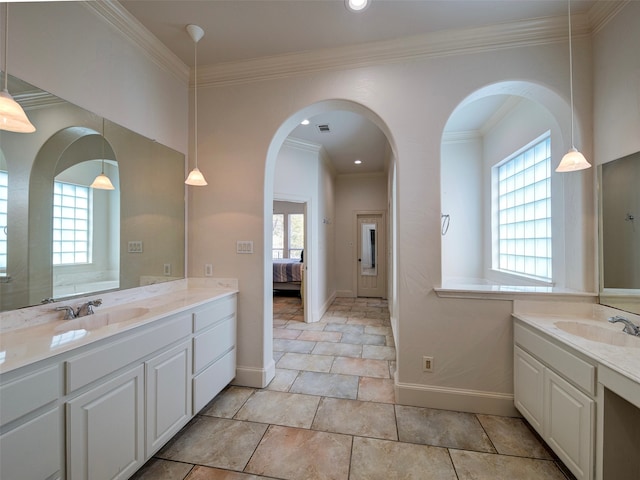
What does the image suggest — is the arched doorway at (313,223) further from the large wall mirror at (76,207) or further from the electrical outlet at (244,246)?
the large wall mirror at (76,207)

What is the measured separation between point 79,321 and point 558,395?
2.91 metres

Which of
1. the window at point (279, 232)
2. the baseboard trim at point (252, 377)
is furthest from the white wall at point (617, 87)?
the window at point (279, 232)

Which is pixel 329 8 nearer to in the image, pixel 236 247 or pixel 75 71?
pixel 75 71

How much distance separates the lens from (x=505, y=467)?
5.35 feet

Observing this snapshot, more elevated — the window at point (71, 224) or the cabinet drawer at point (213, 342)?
the window at point (71, 224)

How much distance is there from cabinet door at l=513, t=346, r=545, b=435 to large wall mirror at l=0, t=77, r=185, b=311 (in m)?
3.01

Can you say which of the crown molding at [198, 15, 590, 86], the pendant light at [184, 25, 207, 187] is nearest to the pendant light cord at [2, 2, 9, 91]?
the pendant light at [184, 25, 207, 187]

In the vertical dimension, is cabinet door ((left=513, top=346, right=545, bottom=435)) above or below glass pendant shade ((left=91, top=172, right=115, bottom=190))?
below

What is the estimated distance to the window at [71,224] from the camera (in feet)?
5.34

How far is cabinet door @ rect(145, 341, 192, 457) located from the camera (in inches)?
62.9

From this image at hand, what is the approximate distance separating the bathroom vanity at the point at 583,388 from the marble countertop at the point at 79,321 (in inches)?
95.2

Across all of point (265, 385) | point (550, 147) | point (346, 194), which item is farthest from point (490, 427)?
point (346, 194)

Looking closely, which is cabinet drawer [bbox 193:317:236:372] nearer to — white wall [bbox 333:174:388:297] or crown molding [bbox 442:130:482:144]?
crown molding [bbox 442:130:482:144]

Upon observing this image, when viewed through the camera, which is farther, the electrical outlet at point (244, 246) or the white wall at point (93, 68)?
the electrical outlet at point (244, 246)
